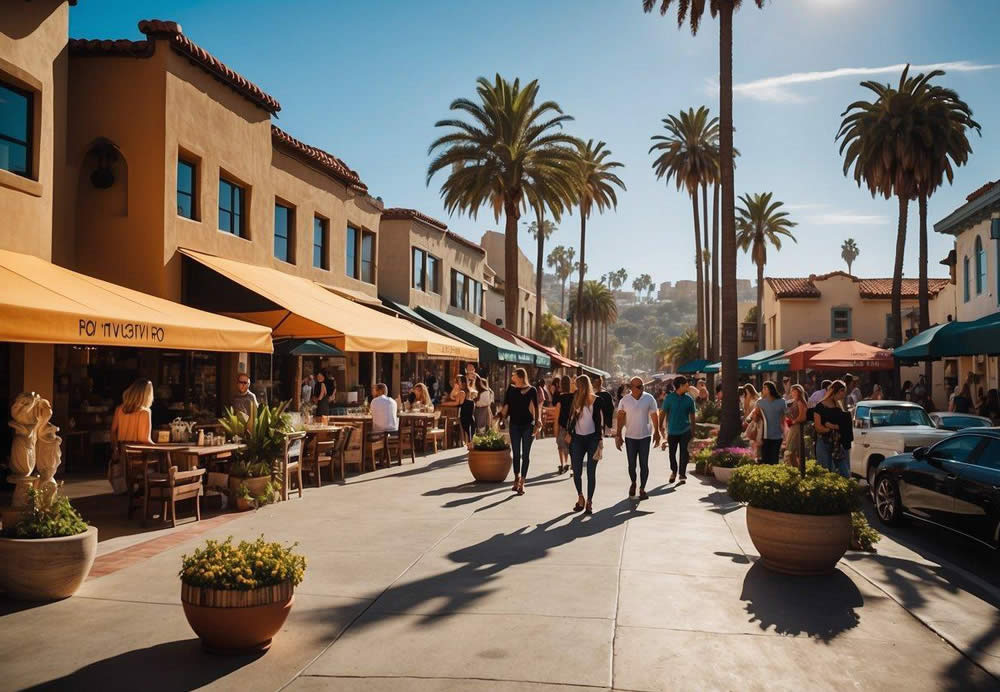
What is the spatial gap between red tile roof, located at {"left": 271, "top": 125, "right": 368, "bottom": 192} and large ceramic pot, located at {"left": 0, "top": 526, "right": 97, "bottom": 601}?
13.7 meters

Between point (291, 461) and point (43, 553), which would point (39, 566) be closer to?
point (43, 553)

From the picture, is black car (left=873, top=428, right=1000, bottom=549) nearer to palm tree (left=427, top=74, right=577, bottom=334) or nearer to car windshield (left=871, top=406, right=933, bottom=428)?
car windshield (left=871, top=406, right=933, bottom=428)

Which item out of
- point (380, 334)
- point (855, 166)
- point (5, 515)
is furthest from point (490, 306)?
point (5, 515)

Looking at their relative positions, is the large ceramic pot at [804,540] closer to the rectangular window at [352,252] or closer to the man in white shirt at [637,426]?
the man in white shirt at [637,426]

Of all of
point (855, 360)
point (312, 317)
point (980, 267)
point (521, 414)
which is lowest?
point (521, 414)

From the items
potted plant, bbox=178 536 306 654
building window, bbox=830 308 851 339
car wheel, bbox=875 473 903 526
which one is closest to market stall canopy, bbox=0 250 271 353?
potted plant, bbox=178 536 306 654

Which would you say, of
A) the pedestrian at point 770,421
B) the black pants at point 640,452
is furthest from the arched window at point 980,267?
the black pants at point 640,452

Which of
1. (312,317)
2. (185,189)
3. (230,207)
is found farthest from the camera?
(230,207)

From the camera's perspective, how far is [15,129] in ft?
35.6

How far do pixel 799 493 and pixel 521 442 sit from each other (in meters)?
5.79

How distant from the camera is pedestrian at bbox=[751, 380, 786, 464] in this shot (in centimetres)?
1316

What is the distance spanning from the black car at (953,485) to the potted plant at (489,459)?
571cm

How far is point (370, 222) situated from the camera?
24.5m

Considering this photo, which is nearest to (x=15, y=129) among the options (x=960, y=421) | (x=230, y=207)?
(x=230, y=207)
